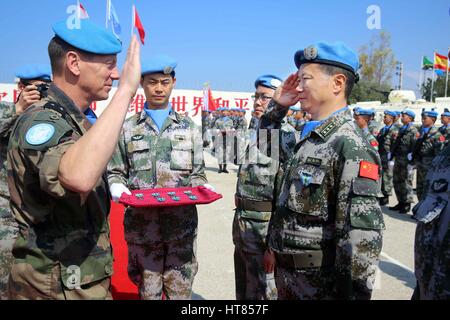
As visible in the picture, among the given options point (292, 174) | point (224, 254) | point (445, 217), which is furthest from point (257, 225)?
point (224, 254)

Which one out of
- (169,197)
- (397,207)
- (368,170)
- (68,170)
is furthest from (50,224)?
(397,207)

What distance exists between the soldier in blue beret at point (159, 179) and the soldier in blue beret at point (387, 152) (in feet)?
23.6

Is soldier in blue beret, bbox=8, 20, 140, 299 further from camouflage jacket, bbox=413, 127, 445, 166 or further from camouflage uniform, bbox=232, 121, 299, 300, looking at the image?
camouflage jacket, bbox=413, 127, 445, 166

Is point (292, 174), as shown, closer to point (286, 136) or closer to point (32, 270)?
point (286, 136)

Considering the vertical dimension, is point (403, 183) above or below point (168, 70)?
below

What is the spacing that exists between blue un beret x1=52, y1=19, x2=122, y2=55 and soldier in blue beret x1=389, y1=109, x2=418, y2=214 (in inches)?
313

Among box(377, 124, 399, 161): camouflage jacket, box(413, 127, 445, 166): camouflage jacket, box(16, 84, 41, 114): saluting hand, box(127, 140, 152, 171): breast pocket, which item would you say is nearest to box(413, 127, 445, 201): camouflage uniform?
box(413, 127, 445, 166): camouflage jacket

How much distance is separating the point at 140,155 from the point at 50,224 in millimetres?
1447

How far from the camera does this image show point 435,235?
187 centimetres

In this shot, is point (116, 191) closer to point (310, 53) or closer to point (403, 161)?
point (310, 53)

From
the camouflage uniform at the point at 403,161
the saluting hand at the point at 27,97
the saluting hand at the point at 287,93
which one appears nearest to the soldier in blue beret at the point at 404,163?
the camouflage uniform at the point at 403,161

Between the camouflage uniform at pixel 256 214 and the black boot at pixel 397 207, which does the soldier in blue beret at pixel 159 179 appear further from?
the black boot at pixel 397 207

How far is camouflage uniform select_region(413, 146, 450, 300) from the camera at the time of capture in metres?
1.79
